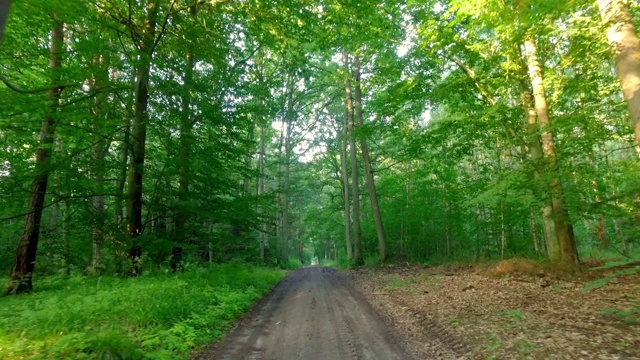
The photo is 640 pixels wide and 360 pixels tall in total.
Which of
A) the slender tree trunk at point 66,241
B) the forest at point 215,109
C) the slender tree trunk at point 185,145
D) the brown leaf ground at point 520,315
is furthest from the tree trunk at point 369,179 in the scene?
the slender tree trunk at point 66,241

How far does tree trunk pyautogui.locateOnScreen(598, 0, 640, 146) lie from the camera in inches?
201

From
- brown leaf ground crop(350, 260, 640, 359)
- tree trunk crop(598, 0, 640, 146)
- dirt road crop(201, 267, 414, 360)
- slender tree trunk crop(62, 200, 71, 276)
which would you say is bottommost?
dirt road crop(201, 267, 414, 360)

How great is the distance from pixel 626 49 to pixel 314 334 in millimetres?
6747

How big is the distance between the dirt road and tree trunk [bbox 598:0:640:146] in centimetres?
487

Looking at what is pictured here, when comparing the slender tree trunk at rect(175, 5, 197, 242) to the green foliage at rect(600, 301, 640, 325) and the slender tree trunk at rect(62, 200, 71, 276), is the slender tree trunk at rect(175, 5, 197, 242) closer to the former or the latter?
the slender tree trunk at rect(62, 200, 71, 276)

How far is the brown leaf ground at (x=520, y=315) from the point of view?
4.79 metres

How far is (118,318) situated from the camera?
6242 mm

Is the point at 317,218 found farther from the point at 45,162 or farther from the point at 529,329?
the point at 529,329

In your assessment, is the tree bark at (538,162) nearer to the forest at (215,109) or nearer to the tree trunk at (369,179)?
the forest at (215,109)

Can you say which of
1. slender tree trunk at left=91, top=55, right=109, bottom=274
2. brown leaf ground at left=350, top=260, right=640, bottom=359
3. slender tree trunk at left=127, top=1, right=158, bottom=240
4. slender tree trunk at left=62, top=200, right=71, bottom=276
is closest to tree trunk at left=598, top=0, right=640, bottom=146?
brown leaf ground at left=350, top=260, right=640, bottom=359

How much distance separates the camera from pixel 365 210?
31.7 metres

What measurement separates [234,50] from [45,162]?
7.83 metres

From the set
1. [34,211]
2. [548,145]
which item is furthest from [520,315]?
[34,211]

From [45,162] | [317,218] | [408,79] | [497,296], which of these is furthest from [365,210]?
[45,162]
